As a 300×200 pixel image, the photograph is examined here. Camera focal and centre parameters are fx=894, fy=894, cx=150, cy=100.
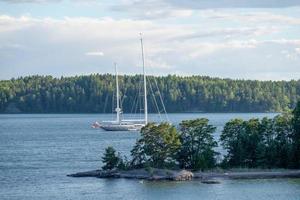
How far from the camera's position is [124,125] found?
18562 centimetres

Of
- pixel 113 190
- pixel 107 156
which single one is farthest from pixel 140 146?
pixel 113 190

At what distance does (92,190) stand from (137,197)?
6135 mm

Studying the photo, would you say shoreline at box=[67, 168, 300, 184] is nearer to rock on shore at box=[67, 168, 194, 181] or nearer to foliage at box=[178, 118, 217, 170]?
rock on shore at box=[67, 168, 194, 181]

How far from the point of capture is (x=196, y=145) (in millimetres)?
98938

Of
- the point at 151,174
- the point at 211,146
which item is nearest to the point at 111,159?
the point at 151,174

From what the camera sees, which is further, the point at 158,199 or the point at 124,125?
the point at 124,125

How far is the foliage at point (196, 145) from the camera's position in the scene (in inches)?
3848

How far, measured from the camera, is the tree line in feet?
320

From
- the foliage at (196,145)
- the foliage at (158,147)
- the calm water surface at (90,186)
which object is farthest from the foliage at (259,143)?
the foliage at (158,147)

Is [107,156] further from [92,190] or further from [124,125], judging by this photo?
[124,125]

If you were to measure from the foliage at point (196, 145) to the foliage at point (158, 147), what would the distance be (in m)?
1.34

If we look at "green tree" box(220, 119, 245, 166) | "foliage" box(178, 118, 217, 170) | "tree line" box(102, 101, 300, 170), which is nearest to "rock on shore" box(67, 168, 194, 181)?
"tree line" box(102, 101, 300, 170)

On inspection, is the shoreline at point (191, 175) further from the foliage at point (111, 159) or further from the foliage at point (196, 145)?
the foliage at point (196, 145)

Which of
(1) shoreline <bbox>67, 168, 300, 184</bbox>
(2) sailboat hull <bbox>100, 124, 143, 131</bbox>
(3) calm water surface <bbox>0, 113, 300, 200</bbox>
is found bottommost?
(3) calm water surface <bbox>0, 113, 300, 200</bbox>
